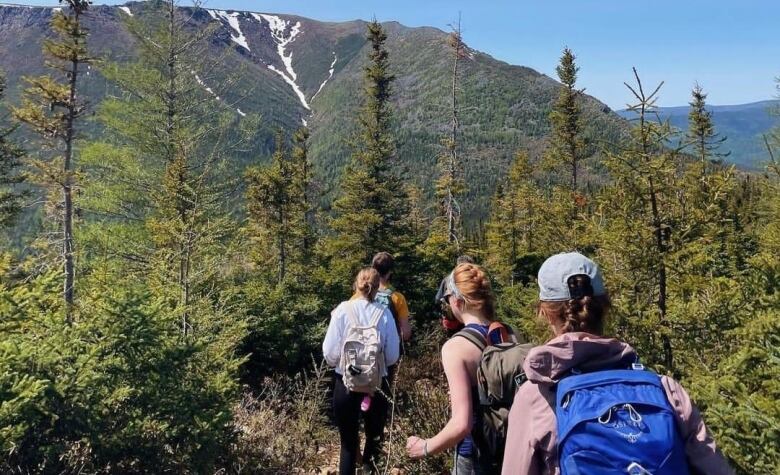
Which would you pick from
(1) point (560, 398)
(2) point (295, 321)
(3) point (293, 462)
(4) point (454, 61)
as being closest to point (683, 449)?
(1) point (560, 398)

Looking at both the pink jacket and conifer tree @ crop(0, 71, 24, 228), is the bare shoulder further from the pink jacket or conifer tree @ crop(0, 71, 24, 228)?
conifer tree @ crop(0, 71, 24, 228)

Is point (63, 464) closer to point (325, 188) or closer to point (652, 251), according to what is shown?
point (652, 251)

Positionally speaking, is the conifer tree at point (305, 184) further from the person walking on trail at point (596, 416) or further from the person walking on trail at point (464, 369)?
the person walking on trail at point (596, 416)

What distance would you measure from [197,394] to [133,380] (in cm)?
54

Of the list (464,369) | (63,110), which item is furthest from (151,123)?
(464,369)

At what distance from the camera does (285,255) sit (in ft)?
61.4

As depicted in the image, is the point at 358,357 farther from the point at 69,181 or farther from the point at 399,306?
the point at 69,181

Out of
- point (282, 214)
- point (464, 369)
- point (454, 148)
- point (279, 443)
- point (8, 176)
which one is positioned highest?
point (454, 148)

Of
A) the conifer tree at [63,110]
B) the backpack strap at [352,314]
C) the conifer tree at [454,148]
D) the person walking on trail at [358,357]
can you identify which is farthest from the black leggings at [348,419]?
the conifer tree at [454,148]

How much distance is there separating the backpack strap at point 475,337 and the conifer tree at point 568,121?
950 inches

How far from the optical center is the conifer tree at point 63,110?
386 inches

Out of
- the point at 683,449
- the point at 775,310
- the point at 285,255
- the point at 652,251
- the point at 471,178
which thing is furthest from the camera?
the point at 471,178

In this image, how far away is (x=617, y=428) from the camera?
153 cm

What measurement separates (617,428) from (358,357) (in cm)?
267
